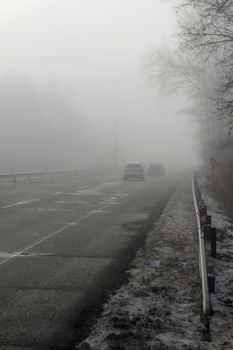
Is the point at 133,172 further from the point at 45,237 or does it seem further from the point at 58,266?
the point at 58,266

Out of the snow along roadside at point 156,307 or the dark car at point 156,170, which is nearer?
the snow along roadside at point 156,307

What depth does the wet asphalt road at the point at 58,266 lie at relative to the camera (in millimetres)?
5762

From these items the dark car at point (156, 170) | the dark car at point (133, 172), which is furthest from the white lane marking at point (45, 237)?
the dark car at point (156, 170)

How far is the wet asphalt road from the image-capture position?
5762 mm

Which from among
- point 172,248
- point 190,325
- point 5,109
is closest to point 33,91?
point 5,109

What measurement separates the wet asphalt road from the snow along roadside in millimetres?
283

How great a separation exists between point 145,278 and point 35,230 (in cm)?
599

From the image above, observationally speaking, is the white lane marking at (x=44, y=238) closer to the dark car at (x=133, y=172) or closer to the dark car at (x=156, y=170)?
the dark car at (x=133, y=172)

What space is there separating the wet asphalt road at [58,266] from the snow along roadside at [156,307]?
28 centimetres

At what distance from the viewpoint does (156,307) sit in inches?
254

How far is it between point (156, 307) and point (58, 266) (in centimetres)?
301

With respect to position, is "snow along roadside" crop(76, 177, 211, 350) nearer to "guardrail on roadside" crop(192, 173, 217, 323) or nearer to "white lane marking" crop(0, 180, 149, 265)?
"guardrail on roadside" crop(192, 173, 217, 323)

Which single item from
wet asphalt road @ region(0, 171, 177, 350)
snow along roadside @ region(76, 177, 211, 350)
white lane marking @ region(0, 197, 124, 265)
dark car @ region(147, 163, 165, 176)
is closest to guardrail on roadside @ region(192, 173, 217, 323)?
snow along roadside @ region(76, 177, 211, 350)

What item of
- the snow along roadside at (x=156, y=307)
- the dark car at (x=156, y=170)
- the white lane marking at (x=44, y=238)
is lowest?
the snow along roadside at (x=156, y=307)
